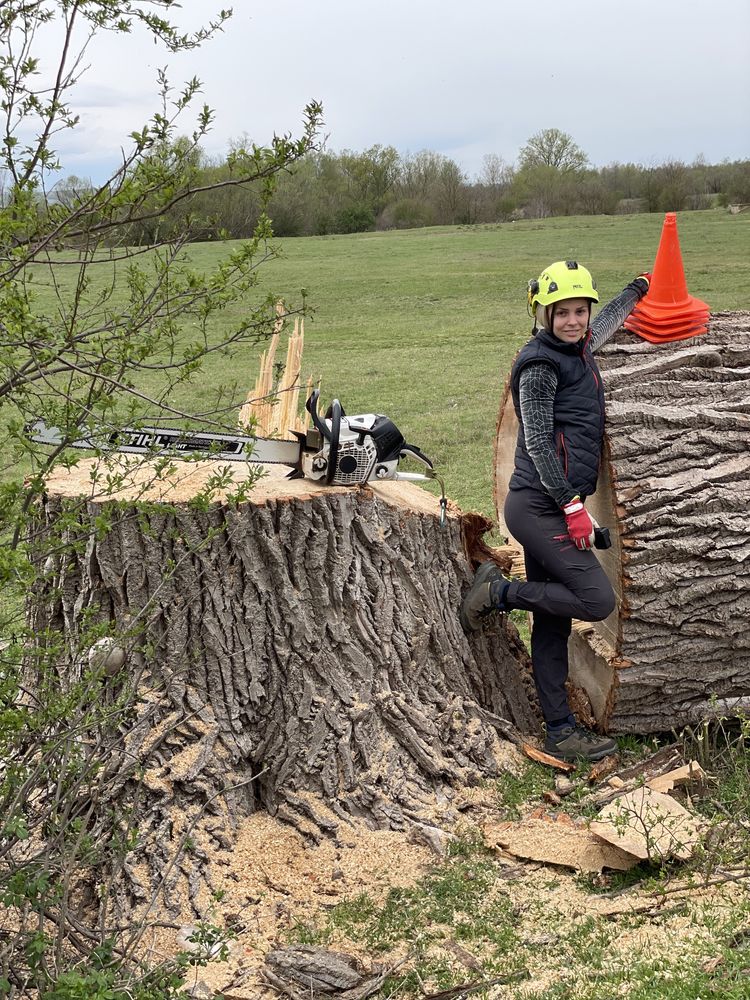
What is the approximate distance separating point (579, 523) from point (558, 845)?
1153mm

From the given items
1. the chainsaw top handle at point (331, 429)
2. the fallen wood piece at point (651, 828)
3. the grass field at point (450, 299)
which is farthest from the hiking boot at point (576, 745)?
the grass field at point (450, 299)

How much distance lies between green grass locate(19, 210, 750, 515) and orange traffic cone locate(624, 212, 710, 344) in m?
1.76

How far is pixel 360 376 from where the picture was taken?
13406 mm

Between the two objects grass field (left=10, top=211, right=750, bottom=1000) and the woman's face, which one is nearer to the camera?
grass field (left=10, top=211, right=750, bottom=1000)

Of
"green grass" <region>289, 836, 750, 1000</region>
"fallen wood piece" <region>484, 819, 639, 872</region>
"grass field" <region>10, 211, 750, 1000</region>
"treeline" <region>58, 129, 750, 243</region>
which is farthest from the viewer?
"treeline" <region>58, 129, 750, 243</region>

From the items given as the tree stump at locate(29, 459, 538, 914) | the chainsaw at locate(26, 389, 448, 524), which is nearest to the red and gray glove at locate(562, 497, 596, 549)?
the tree stump at locate(29, 459, 538, 914)

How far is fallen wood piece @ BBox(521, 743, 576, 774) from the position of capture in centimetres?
402

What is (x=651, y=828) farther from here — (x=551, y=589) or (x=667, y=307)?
(x=667, y=307)

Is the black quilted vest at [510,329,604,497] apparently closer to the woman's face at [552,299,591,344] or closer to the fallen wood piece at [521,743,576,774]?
the woman's face at [552,299,591,344]

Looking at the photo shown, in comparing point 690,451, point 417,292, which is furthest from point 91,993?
point 417,292

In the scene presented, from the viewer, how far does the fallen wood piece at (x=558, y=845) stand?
11.0 feet

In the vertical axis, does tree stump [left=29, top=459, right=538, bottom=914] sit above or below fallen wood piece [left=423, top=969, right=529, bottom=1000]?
above

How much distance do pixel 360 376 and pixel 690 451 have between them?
9.57 metres

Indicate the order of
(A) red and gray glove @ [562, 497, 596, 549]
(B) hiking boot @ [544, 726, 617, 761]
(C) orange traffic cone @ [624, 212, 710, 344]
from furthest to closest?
(C) orange traffic cone @ [624, 212, 710, 344]
(B) hiking boot @ [544, 726, 617, 761]
(A) red and gray glove @ [562, 497, 596, 549]
